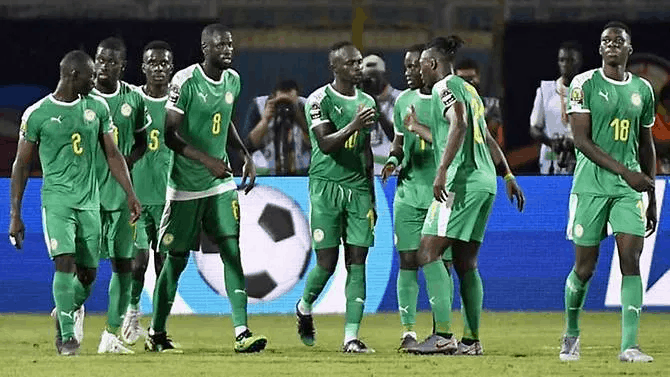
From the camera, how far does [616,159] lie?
12680 mm

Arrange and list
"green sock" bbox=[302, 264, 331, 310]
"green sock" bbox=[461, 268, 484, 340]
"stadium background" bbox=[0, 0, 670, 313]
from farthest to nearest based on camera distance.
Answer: "stadium background" bbox=[0, 0, 670, 313]
"green sock" bbox=[302, 264, 331, 310]
"green sock" bbox=[461, 268, 484, 340]

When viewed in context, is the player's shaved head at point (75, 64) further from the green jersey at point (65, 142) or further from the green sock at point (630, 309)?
the green sock at point (630, 309)

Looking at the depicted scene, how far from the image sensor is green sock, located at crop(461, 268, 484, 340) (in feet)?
43.8

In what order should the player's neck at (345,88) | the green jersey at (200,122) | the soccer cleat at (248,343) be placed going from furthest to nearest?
the player's neck at (345,88) → the green jersey at (200,122) → the soccer cleat at (248,343)

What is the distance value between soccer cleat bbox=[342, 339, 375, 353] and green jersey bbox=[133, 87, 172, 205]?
2176mm

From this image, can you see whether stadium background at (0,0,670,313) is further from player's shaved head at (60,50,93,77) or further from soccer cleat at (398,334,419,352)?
player's shaved head at (60,50,93,77)

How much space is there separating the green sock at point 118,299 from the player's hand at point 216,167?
3.21ft

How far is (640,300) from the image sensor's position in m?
12.7

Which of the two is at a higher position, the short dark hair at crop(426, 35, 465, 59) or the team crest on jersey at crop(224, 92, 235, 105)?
the short dark hair at crop(426, 35, 465, 59)

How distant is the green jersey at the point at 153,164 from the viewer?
604 inches

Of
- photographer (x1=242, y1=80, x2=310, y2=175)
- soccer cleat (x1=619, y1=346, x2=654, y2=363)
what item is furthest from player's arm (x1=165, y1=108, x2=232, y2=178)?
photographer (x1=242, y1=80, x2=310, y2=175)

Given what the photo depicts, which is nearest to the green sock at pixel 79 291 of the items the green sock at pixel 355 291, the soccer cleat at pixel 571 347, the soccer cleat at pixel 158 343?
the soccer cleat at pixel 158 343

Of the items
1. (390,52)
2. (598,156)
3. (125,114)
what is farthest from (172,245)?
(390,52)

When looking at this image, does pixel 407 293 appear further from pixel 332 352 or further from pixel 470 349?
pixel 470 349
